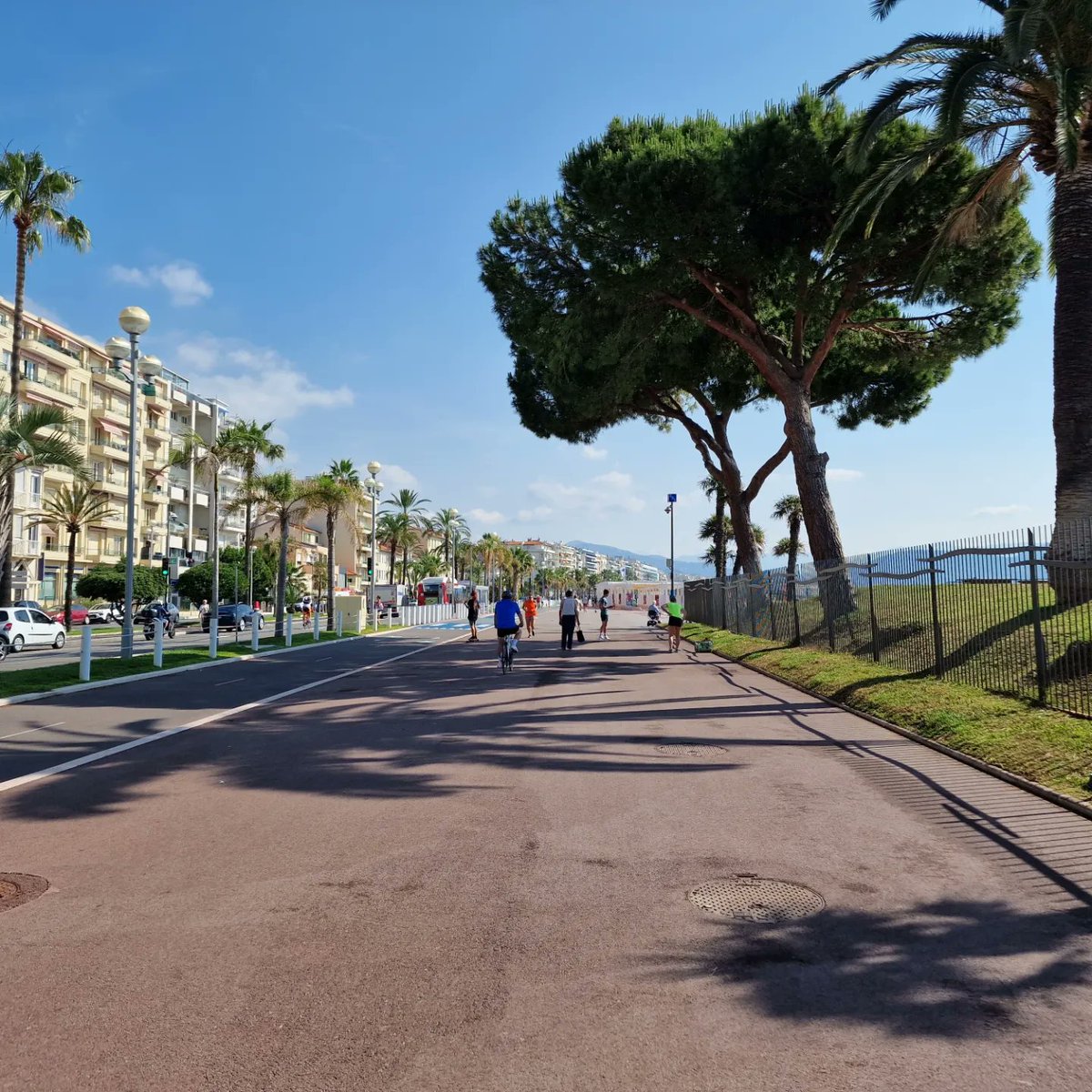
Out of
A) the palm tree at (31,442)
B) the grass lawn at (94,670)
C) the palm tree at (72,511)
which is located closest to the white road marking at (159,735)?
the grass lawn at (94,670)

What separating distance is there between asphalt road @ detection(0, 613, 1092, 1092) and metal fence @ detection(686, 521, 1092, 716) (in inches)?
82.8

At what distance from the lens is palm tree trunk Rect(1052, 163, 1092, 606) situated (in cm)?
1322

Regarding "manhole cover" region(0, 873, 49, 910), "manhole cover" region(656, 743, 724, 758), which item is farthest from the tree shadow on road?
"manhole cover" region(656, 743, 724, 758)

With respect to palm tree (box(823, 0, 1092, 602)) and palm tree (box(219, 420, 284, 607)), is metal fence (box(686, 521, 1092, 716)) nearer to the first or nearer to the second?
palm tree (box(823, 0, 1092, 602))

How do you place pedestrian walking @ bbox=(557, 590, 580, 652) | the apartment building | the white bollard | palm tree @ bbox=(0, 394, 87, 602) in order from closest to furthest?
the white bollard
palm tree @ bbox=(0, 394, 87, 602)
pedestrian walking @ bbox=(557, 590, 580, 652)
the apartment building

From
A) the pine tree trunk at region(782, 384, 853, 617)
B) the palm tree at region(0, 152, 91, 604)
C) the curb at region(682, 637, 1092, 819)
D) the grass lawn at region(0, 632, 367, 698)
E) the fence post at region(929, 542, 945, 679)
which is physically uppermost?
the palm tree at region(0, 152, 91, 604)

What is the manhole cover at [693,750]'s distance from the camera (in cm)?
900

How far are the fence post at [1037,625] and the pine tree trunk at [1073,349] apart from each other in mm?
3392

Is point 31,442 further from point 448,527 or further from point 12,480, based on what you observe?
point 448,527

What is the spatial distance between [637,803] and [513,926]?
108 inches

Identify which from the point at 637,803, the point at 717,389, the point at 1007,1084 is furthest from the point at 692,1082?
the point at 717,389

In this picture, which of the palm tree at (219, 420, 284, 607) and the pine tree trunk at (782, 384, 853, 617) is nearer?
the pine tree trunk at (782, 384, 853, 617)

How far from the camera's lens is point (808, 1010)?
3.45m

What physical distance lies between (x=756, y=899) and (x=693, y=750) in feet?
15.0
